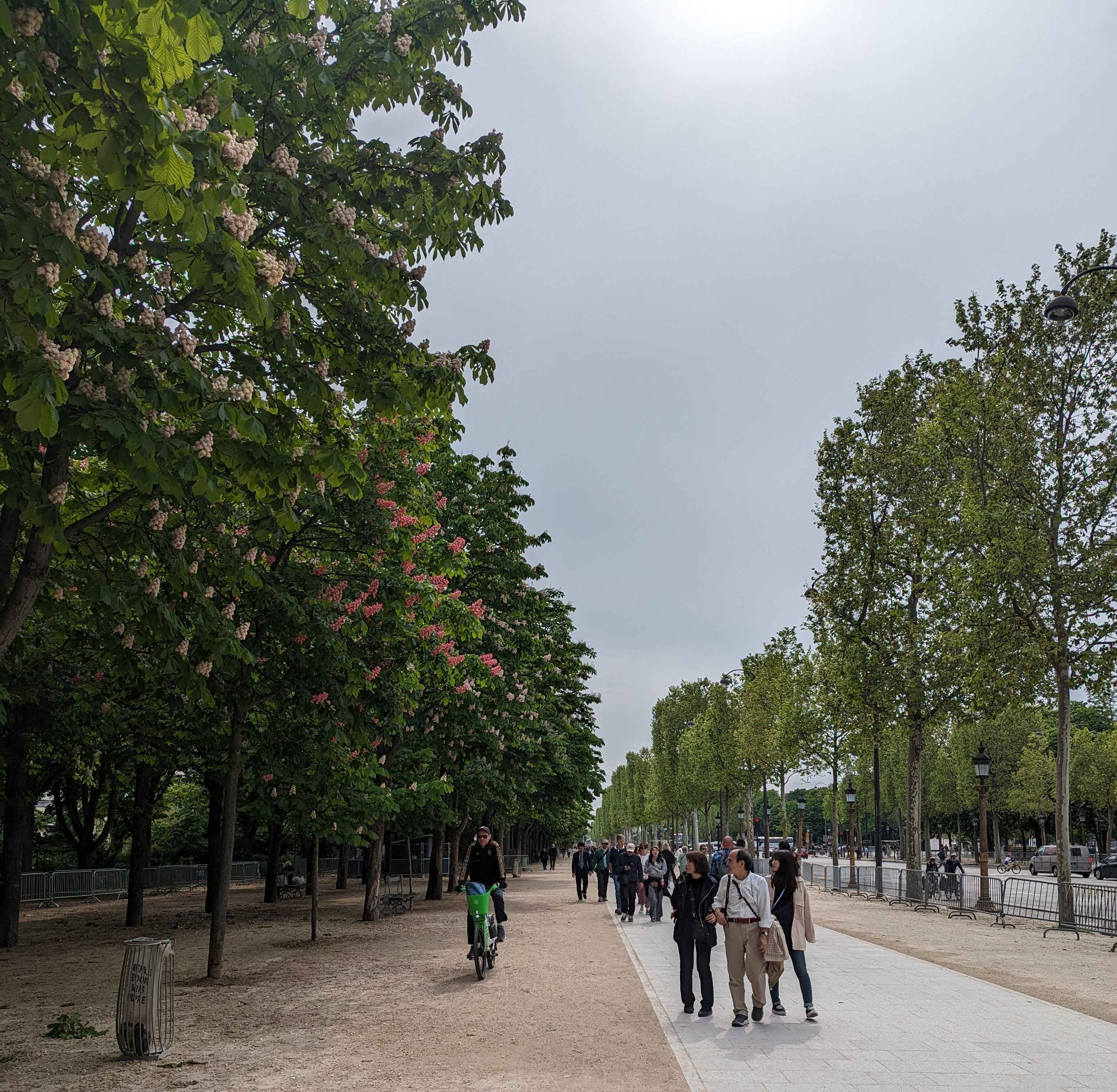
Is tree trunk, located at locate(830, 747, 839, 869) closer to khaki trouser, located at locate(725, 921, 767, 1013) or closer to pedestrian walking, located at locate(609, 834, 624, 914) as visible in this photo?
pedestrian walking, located at locate(609, 834, 624, 914)

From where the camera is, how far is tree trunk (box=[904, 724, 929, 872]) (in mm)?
32406

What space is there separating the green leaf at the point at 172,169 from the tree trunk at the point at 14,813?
1623cm

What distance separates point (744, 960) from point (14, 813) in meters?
15.9

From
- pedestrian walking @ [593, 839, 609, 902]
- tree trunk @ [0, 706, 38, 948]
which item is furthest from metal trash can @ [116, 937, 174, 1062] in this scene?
pedestrian walking @ [593, 839, 609, 902]

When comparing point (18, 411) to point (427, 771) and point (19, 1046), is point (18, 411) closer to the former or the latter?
point (19, 1046)

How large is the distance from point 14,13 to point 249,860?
1938 inches

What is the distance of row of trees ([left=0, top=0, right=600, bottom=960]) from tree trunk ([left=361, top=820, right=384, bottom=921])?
5.14 metres

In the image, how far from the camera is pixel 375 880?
Answer: 24.0 metres

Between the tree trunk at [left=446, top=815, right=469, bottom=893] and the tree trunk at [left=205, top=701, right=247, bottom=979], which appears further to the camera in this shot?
the tree trunk at [left=446, top=815, right=469, bottom=893]

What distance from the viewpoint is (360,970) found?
1502 centimetres

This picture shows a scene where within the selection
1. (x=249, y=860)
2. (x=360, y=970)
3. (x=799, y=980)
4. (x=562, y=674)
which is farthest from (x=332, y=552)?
(x=249, y=860)

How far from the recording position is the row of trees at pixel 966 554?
78.5 feet

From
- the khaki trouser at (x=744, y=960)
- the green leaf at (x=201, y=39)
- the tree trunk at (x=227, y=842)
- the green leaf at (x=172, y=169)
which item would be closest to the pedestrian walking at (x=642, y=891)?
the tree trunk at (x=227, y=842)

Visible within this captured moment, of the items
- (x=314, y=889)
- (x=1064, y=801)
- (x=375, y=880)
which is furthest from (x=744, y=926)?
(x=1064, y=801)
